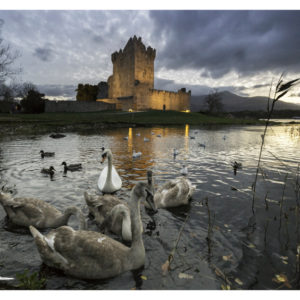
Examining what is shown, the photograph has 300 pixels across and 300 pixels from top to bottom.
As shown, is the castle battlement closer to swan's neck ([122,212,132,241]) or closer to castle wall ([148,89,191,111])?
castle wall ([148,89,191,111])

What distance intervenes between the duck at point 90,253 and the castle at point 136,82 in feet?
240

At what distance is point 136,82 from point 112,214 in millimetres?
80390

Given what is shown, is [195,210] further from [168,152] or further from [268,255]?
[168,152]

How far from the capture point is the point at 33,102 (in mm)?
69250

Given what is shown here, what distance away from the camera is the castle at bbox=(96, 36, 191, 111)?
80.6 meters

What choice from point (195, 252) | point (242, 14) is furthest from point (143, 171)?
point (242, 14)

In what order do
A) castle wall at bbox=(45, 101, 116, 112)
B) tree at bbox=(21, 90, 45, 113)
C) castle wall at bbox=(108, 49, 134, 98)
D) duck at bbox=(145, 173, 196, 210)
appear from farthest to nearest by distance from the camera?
castle wall at bbox=(108, 49, 134, 98)
castle wall at bbox=(45, 101, 116, 112)
tree at bbox=(21, 90, 45, 113)
duck at bbox=(145, 173, 196, 210)

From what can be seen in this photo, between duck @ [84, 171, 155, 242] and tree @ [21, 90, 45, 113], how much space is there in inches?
2887

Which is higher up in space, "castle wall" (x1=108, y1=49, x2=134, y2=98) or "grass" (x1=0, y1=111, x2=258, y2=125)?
"castle wall" (x1=108, y1=49, x2=134, y2=98)

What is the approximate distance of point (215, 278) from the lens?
3.66m

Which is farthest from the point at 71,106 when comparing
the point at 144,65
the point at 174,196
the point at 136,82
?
the point at 174,196

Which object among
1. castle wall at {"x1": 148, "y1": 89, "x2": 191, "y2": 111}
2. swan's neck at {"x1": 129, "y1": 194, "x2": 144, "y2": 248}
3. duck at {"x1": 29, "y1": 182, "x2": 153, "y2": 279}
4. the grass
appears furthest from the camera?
castle wall at {"x1": 148, "y1": 89, "x2": 191, "y2": 111}

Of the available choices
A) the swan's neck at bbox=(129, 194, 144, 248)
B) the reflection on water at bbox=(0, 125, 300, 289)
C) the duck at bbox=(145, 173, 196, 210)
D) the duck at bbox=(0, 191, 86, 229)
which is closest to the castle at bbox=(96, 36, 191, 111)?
the reflection on water at bbox=(0, 125, 300, 289)

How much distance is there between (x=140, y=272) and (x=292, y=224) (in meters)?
3.96
